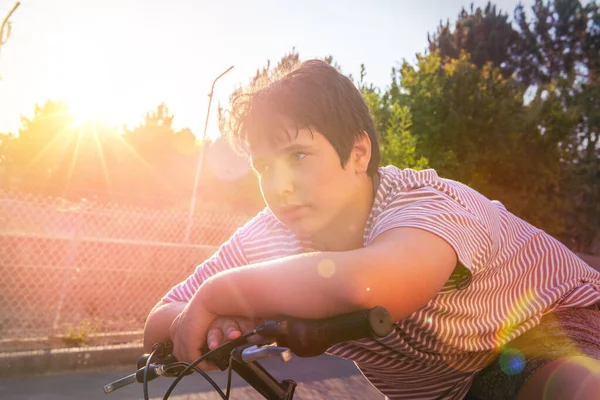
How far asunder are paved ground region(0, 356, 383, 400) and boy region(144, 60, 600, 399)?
2774 mm

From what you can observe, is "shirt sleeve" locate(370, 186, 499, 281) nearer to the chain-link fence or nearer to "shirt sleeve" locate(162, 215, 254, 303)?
"shirt sleeve" locate(162, 215, 254, 303)

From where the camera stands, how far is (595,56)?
3167 cm

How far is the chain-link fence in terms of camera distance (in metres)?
6.50

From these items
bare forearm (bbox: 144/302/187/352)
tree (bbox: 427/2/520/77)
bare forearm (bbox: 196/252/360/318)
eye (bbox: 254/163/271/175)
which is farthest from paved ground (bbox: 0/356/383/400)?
tree (bbox: 427/2/520/77)

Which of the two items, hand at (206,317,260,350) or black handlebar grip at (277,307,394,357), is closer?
black handlebar grip at (277,307,394,357)

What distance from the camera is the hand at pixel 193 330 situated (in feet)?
3.43

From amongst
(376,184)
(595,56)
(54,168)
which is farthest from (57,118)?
(376,184)

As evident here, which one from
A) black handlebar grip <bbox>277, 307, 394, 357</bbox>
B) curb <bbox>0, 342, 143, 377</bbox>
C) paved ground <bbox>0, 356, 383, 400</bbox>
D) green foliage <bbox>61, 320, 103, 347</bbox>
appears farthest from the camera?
green foliage <bbox>61, 320, 103, 347</bbox>

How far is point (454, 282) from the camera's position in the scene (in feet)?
3.78

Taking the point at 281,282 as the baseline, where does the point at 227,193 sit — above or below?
below

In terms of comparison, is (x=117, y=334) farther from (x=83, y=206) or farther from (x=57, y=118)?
(x=57, y=118)

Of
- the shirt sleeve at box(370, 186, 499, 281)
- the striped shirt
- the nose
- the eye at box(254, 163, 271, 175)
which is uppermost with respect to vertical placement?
the eye at box(254, 163, 271, 175)

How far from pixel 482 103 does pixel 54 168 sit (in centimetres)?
3150

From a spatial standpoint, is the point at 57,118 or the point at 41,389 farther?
the point at 57,118
